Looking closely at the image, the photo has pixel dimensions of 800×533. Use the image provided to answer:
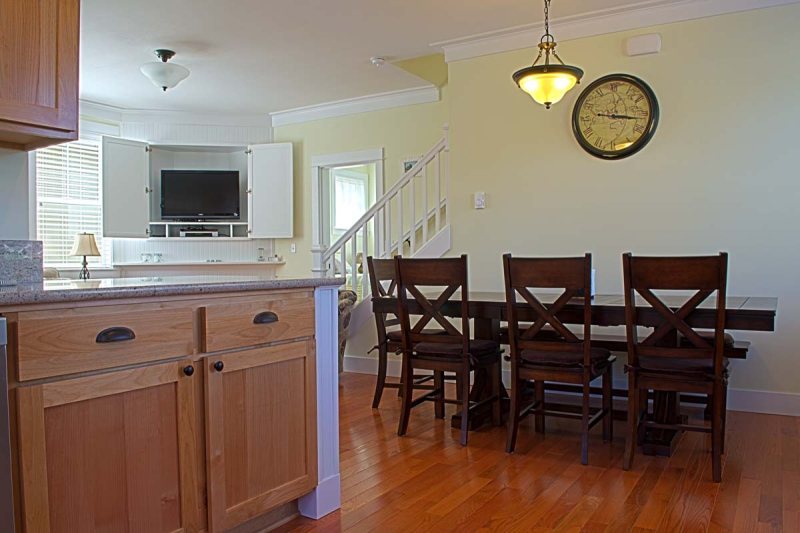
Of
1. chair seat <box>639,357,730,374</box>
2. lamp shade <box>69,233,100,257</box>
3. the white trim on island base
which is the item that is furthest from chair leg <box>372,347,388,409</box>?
lamp shade <box>69,233,100,257</box>

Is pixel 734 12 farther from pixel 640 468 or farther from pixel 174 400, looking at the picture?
pixel 174 400

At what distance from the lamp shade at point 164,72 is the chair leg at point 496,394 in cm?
355

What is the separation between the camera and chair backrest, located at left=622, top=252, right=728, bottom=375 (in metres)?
2.76

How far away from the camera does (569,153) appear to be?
4.55 m

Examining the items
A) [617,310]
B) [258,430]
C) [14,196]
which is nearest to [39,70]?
[14,196]

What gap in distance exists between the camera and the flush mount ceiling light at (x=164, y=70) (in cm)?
507

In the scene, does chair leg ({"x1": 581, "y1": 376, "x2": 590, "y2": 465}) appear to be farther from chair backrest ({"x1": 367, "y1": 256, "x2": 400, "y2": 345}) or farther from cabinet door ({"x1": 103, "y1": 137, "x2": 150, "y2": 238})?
cabinet door ({"x1": 103, "y1": 137, "x2": 150, "y2": 238})

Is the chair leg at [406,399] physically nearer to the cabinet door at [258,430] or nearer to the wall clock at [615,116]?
the cabinet door at [258,430]

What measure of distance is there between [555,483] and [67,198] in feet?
19.5

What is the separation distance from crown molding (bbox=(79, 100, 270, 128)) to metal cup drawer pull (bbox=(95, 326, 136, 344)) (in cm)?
590

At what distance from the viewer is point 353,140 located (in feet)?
22.7

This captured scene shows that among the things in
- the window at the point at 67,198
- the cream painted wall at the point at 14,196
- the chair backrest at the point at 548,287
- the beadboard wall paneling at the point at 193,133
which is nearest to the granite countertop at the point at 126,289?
the cream painted wall at the point at 14,196

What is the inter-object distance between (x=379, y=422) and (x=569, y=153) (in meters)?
2.35

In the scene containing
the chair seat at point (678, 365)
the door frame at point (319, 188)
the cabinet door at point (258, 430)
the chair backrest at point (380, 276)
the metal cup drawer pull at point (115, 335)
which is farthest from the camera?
the door frame at point (319, 188)
